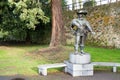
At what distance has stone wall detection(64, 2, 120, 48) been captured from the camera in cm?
2157

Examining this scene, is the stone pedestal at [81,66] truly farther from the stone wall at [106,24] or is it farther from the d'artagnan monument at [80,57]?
the stone wall at [106,24]

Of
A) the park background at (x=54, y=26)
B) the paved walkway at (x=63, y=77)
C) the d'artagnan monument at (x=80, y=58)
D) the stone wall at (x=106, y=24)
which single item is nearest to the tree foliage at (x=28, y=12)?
the park background at (x=54, y=26)

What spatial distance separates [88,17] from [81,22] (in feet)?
42.1

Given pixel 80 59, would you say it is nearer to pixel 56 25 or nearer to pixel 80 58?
pixel 80 58

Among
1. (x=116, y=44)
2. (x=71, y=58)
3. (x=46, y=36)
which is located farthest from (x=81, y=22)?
(x=46, y=36)

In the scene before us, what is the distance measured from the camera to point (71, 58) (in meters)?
11.6

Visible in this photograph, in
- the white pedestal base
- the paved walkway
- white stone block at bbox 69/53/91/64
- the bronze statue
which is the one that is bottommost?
the paved walkway

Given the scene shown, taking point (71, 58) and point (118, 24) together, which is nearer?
point (71, 58)

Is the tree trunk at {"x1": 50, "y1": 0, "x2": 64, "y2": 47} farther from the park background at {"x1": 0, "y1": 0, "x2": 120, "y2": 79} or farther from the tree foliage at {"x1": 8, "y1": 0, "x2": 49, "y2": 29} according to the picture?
the tree foliage at {"x1": 8, "y1": 0, "x2": 49, "y2": 29}

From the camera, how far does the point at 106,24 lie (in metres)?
22.4

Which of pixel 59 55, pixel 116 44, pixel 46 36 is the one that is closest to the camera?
pixel 59 55

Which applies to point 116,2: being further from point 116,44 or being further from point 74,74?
point 74,74

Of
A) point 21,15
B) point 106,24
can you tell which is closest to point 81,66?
point 106,24

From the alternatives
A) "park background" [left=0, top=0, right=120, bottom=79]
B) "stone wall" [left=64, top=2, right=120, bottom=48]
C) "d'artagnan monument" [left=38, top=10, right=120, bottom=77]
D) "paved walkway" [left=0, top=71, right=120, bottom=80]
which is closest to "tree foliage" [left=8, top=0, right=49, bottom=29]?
"park background" [left=0, top=0, right=120, bottom=79]
